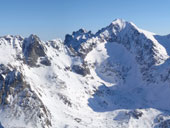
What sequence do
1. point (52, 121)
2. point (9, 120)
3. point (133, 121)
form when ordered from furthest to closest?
point (133, 121) < point (52, 121) < point (9, 120)

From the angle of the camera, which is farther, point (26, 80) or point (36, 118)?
point (26, 80)

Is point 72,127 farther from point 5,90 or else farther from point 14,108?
point 5,90

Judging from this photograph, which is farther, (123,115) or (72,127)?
(123,115)

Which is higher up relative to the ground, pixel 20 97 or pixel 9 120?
pixel 20 97

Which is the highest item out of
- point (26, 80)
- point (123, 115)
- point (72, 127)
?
point (26, 80)

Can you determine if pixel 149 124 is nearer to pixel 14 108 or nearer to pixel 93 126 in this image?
pixel 93 126

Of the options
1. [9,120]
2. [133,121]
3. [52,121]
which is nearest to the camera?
[9,120]

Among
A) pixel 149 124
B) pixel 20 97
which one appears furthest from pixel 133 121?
pixel 20 97

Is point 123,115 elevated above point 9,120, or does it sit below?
above

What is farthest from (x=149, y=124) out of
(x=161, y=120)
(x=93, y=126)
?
(x=93, y=126)
